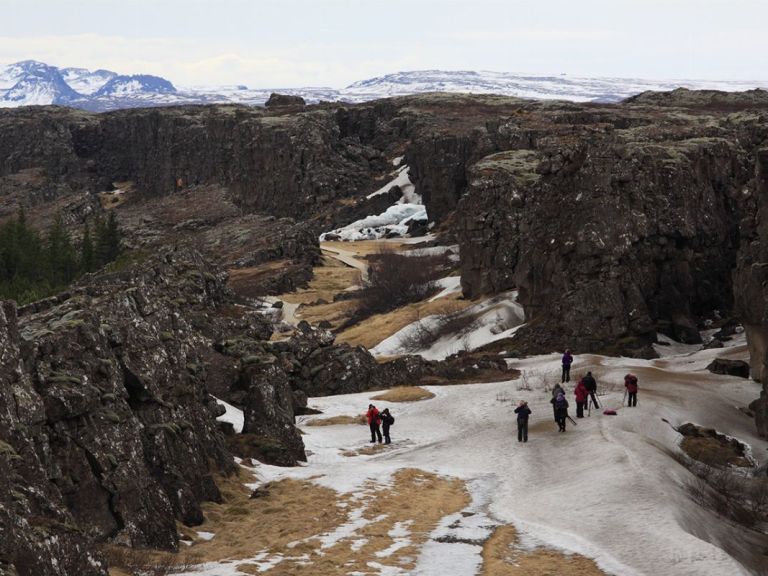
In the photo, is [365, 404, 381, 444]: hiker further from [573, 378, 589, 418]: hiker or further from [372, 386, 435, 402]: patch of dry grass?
[573, 378, 589, 418]: hiker

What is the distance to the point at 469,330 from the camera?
70312mm

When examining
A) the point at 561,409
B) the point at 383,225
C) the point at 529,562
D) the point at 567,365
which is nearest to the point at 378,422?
the point at 561,409

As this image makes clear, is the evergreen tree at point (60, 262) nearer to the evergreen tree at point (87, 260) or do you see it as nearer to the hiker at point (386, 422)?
the evergreen tree at point (87, 260)

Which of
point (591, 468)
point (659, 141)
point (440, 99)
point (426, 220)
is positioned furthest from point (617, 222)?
point (440, 99)

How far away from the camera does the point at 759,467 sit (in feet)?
124

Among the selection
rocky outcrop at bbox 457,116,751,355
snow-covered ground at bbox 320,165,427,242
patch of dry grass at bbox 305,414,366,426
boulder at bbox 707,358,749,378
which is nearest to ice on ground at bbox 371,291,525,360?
rocky outcrop at bbox 457,116,751,355

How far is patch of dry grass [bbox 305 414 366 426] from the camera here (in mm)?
44438

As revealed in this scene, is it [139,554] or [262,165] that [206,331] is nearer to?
[139,554]

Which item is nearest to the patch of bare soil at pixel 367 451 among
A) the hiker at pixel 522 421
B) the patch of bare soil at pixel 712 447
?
the hiker at pixel 522 421

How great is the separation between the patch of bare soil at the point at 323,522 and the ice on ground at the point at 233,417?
17.8ft

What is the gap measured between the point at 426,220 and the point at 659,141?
57.2 metres

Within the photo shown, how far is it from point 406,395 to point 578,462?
15.5 meters

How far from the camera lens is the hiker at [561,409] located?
125ft

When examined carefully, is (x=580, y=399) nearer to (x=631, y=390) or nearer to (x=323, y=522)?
(x=631, y=390)
